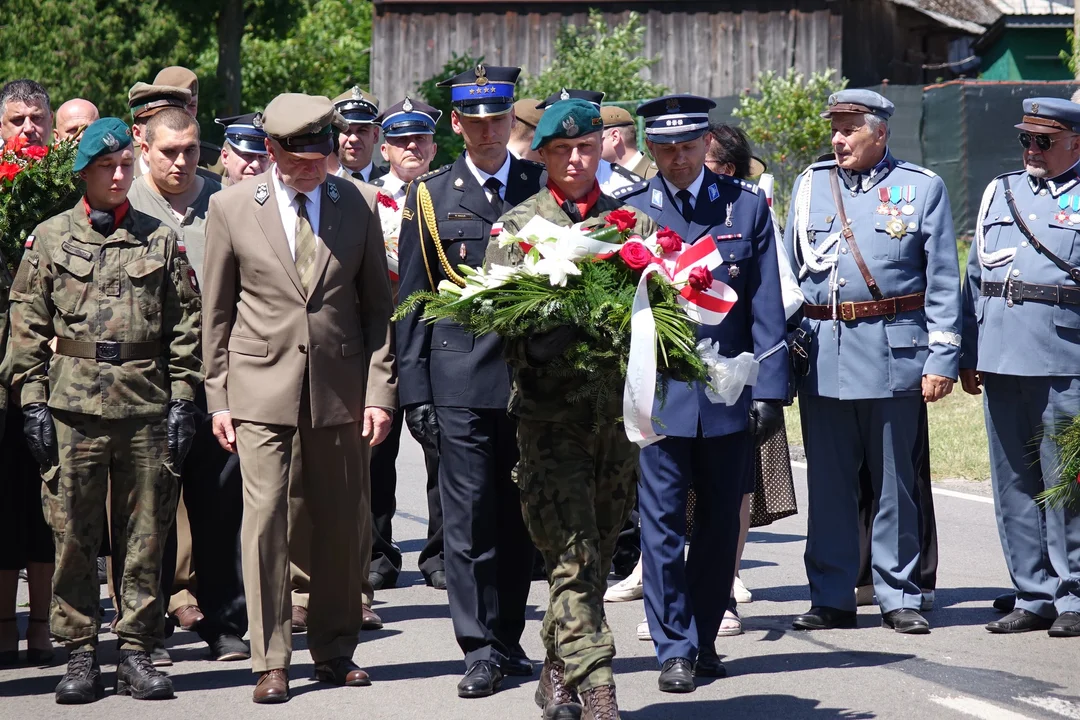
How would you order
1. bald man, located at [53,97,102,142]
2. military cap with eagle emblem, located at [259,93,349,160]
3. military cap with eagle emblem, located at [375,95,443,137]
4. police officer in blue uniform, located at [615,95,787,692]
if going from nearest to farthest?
1. military cap with eagle emblem, located at [259,93,349,160]
2. police officer in blue uniform, located at [615,95,787,692]
3. bald man, located at [53,97,102,142]
4. military cap with eagle emblem, located at [375,95,443,137]

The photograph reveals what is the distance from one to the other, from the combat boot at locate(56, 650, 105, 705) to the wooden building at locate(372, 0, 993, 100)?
78.4ft

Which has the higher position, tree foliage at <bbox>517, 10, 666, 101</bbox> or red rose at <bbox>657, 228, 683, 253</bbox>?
tree foliage at <bbox>517, 10, 666, 101</bbox>

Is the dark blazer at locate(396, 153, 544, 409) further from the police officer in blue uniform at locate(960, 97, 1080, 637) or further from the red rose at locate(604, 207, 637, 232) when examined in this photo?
the police officer in blue uniform at locate(960, 97, 1080, 637)

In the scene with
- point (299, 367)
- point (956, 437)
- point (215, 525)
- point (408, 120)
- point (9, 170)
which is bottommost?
point (956, 437)

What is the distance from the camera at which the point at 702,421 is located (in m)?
6.40

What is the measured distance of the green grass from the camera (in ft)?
38.8

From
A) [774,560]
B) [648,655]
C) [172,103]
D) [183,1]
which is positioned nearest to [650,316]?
[648,655]

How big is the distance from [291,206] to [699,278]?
6.07 feet

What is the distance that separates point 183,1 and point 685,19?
941 centimetres

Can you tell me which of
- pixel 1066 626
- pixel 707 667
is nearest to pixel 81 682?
pixel 707 667

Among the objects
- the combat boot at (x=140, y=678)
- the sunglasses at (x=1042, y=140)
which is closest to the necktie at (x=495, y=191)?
the combat boot at (x=140, y=678)

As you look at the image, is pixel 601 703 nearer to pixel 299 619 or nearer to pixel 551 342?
pixel 551 342

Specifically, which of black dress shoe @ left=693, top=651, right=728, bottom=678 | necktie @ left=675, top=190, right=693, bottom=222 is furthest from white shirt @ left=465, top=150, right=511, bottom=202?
black dress shoe @ left=693, top=651, right=728, bottom=678

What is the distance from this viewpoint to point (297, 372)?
6.20 m
